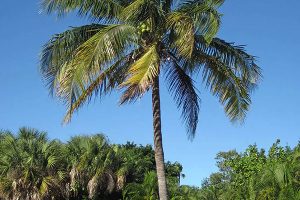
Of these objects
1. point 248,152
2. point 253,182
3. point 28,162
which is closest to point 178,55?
point 253,182

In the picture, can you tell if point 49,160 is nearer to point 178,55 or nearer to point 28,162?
point 28,162

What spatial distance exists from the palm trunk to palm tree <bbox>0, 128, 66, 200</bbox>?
12745mm

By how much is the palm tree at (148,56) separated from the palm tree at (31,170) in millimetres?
11483

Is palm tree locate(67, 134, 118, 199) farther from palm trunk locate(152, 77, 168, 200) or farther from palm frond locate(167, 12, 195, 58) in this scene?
palm frond locate(167, 12, 195, 58)

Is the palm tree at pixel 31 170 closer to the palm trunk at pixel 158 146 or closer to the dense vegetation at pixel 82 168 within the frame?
the dense vegetation at pixel 82 168

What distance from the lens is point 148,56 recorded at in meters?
14.5

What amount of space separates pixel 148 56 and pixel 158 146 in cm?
245

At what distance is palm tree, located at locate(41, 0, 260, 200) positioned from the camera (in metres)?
14.4

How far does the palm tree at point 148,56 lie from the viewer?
14.4 m

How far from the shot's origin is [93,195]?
97.3 ft

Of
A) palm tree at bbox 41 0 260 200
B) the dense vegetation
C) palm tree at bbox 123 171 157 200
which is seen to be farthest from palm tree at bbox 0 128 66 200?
palm tree at bbox 41 0 260 200

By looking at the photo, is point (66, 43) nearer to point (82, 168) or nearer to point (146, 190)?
point (146, 190)

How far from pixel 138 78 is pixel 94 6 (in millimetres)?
3359

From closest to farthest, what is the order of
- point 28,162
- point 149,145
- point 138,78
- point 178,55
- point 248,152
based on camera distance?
point 138,78 < point 178,55 < point 28,162 < point 248,152 < point 149,145
